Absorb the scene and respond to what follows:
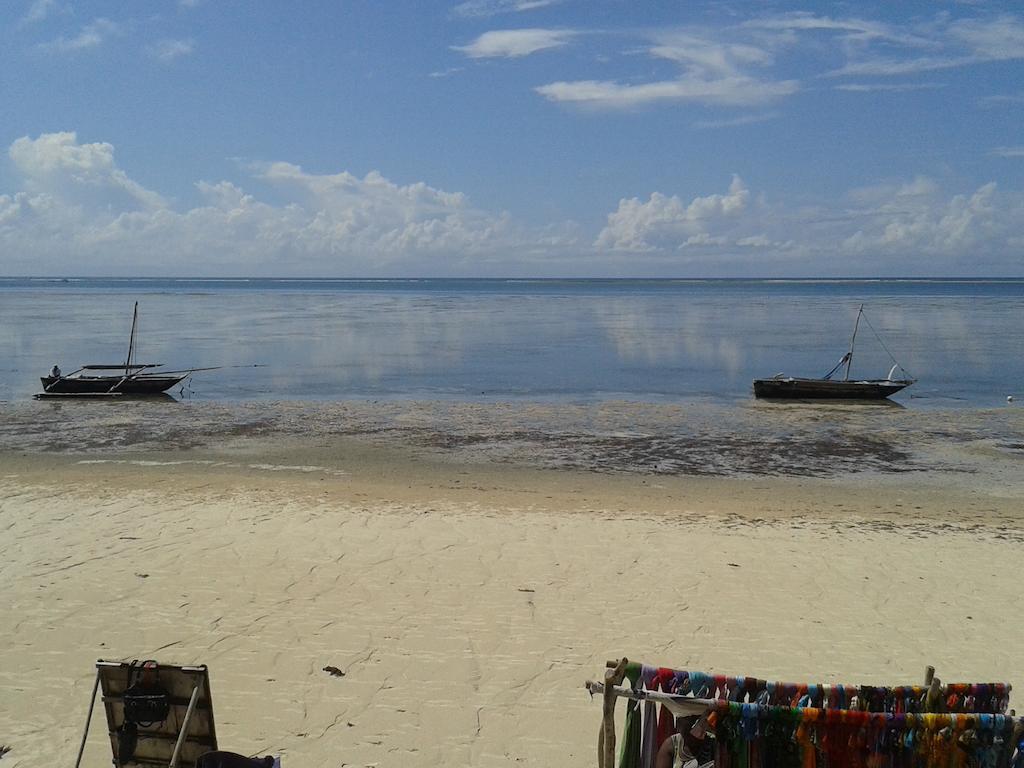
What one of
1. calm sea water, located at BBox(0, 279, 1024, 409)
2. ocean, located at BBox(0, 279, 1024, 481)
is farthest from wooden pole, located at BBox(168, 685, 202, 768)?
calm sea water, located at BBox(0, 279, 1024, 409)

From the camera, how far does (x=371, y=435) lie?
21.0 meters

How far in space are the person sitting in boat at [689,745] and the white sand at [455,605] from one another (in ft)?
5.24

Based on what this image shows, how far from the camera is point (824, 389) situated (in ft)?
91.2

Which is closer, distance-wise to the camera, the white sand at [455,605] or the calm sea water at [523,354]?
the white sand at [455,605]

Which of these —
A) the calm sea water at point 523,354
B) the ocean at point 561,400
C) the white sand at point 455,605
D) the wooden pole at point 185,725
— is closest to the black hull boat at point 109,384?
the ocean at point 561,400

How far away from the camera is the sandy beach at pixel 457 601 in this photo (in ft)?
21.0

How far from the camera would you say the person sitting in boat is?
14.5ft

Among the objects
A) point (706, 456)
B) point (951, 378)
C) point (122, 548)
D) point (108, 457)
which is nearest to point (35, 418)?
point (108, 457)

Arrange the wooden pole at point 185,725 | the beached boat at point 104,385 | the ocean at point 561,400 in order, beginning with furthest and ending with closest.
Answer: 1. the beached boat at point 104,385
2. the ocean at point 561,400
3. the wooden pole at point 185,725

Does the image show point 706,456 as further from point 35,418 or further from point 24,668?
point 35,418

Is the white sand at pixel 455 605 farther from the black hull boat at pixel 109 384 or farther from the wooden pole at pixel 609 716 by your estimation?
the black hull boat at pixel 109 384

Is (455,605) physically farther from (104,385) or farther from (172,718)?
(104,385)

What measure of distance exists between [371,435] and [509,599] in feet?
42.1

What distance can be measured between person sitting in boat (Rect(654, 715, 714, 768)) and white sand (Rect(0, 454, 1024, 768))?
62.9 inches
